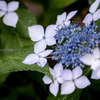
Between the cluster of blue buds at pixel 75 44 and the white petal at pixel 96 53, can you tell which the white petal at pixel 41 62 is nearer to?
the cluster of blue buds at pixel 75 44

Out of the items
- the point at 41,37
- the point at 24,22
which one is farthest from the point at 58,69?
the point at 24,22

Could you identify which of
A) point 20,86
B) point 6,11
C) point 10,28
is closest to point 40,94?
point 20,86

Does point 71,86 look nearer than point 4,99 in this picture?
Yes

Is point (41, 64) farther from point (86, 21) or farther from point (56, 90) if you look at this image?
point (86, 21)

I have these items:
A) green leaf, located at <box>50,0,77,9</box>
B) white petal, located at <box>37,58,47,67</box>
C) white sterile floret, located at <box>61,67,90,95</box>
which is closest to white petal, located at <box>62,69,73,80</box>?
white sterile floret, located at <box>61,67,90,95</box>

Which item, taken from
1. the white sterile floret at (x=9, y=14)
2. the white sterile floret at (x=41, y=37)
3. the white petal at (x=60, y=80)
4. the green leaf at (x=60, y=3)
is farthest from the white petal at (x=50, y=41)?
the green leaf at (x=60, y=3)
